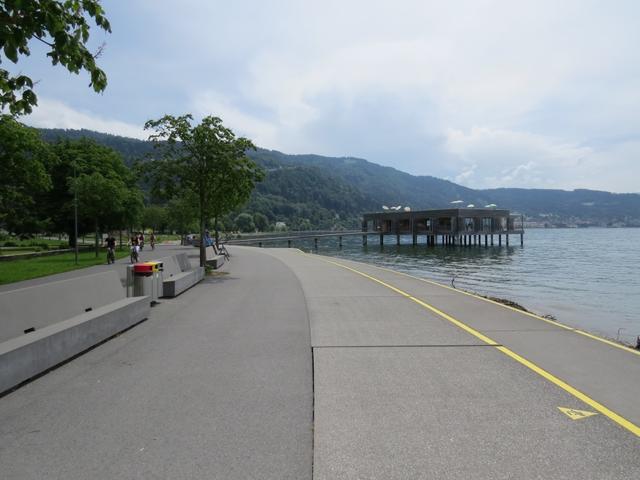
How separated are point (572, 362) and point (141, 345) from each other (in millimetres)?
6236

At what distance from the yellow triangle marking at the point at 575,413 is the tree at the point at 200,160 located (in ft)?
53.8

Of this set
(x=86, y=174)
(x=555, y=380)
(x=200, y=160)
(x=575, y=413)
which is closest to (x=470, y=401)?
(x=575, y=413)

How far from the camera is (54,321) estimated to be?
23.3 feet

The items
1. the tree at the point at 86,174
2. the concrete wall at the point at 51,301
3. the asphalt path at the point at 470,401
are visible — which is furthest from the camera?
the tree at the point at 86,174

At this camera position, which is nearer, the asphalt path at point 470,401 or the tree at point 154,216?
the asphalt path at point 470,401

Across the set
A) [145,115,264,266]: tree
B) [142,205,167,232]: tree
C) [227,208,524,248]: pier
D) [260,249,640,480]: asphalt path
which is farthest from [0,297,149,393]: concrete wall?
[142,205,167,232]: tree

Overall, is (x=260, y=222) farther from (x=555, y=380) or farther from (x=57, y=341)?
(x=555, y=380)

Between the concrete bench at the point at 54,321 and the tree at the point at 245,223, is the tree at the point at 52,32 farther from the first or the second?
the tree at the point at 245,223

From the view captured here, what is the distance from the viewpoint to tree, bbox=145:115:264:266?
63.1 feet

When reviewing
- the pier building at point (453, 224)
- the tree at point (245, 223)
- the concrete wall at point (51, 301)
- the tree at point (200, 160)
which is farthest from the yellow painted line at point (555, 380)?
the tree at point (245, 223)

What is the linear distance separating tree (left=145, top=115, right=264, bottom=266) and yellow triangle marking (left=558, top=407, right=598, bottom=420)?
16.4 meters

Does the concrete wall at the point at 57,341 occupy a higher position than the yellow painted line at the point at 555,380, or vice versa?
the concrete wall at the point at 57,341

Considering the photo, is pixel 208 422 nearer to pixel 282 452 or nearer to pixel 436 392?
pixel 282 452

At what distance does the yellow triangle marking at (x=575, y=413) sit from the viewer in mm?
4402
